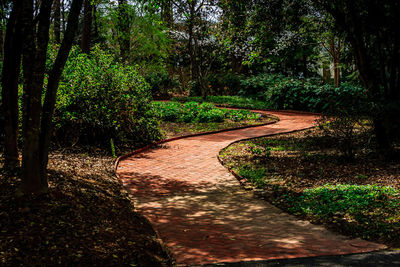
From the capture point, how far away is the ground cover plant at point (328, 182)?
5211mm

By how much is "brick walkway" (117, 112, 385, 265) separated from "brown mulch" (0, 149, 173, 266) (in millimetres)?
343

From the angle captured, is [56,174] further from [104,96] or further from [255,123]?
[255,123]

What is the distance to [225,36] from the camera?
21031mm

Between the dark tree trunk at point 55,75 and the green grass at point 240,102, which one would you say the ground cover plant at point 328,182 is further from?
the green grass at point 240,102

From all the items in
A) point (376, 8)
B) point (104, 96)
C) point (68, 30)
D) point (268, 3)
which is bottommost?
point (104, 96)

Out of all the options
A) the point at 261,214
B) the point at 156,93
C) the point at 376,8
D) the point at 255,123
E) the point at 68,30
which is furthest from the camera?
the point at 156,93

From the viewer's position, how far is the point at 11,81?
552 centimetres

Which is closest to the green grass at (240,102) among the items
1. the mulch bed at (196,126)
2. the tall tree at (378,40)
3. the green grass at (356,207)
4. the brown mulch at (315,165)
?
the mulch bed at (196,126)

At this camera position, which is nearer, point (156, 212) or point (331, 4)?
point (156, 212)

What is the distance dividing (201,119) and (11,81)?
10751 millimetres

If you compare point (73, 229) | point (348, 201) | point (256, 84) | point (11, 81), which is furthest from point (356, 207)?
point (256, 84)

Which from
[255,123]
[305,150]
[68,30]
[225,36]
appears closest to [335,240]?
[68,30]

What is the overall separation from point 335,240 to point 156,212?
2.59 metres

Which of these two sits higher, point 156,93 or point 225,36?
point 225,36
